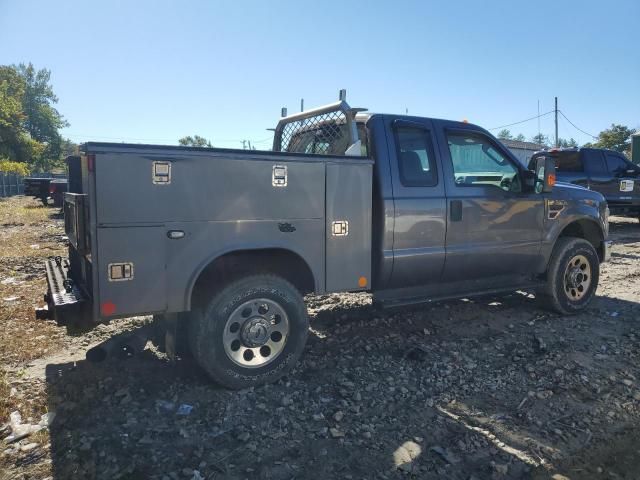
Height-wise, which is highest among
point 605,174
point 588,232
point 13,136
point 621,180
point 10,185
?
point 13,136

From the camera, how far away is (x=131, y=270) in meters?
3.38

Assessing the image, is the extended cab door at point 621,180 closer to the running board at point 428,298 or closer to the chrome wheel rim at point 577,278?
the chrome wheel rim at point 577,278

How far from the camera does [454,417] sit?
3.47 m

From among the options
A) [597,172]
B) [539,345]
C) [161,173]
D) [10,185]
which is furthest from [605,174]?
[10,185]

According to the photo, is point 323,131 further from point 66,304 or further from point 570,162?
point 570,162

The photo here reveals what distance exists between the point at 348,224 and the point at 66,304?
7.25 ft

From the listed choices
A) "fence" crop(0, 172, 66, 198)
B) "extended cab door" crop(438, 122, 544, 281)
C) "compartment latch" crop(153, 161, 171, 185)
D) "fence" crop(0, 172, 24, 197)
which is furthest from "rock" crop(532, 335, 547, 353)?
"fence" crop(0, 172, 24, 197)

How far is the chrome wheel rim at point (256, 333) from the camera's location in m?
3.77

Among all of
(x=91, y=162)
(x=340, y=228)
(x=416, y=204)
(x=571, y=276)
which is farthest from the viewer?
(x=571, y=276)

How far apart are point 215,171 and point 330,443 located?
79.4 inches

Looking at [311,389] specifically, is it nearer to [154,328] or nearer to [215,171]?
[154,328]

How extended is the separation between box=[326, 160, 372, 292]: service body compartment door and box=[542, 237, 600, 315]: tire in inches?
103

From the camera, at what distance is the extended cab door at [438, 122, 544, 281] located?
4836mm

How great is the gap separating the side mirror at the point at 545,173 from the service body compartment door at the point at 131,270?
152 inches
